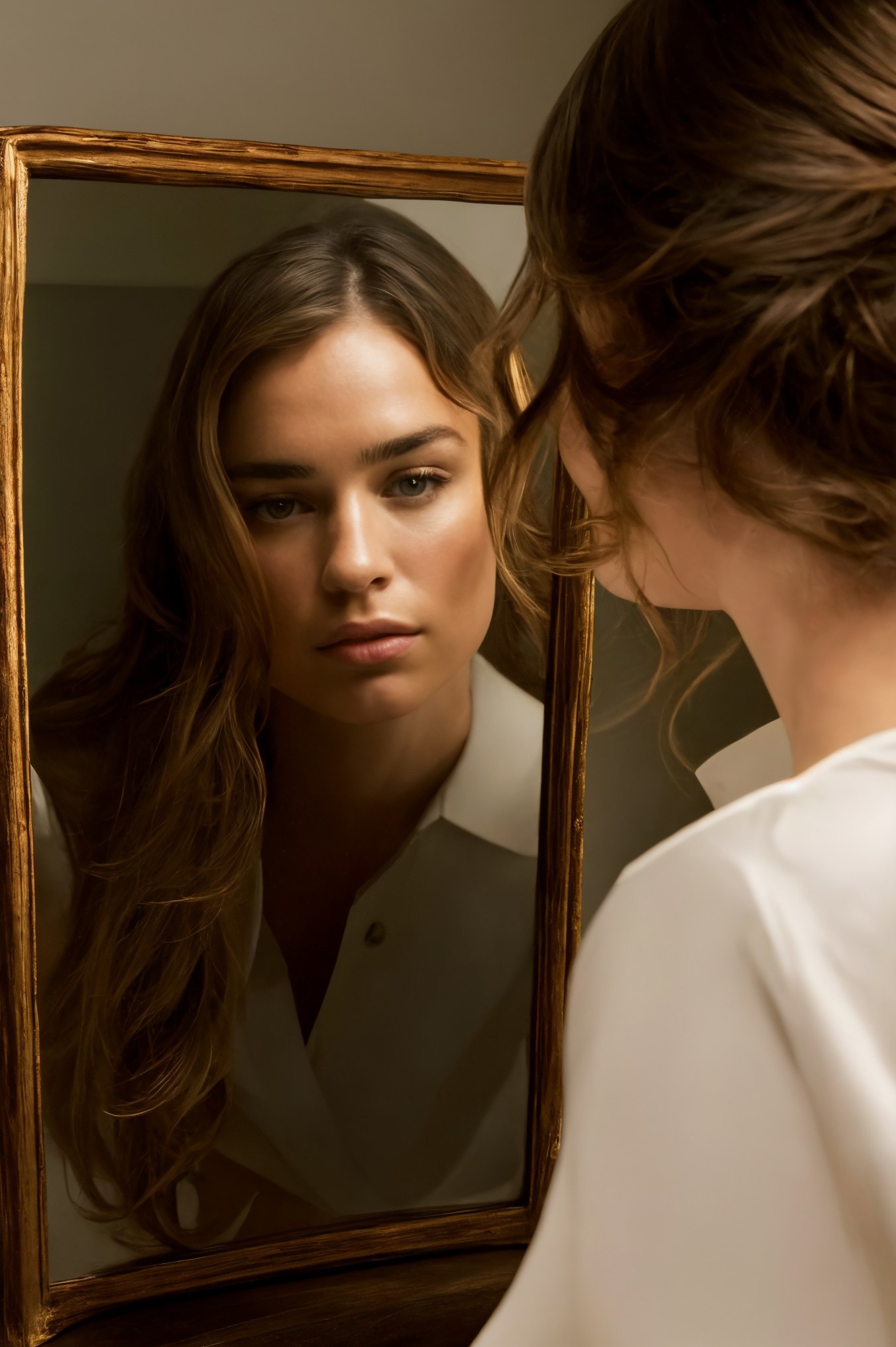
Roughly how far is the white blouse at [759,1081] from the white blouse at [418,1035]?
1.67ft

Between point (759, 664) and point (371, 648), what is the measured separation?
1.22ft

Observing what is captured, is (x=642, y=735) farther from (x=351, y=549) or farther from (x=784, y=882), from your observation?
(x=784, y=882)

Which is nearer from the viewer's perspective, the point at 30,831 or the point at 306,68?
the point at 30,831

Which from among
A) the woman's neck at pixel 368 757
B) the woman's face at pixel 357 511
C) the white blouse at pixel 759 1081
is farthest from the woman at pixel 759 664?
the woman's neck at pixel 368 757

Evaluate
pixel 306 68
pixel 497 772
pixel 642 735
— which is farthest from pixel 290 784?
pixel 306 68

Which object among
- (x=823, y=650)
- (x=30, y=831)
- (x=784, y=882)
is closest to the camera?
(x=784, y=882)

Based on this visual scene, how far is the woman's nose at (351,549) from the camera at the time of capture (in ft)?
3.06

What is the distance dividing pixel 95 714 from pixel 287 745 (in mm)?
149

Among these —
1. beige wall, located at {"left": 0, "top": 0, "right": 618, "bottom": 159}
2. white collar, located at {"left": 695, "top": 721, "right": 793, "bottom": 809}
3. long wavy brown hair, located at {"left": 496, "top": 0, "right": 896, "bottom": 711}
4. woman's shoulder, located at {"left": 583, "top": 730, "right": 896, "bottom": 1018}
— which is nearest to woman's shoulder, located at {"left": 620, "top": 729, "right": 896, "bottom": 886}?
woman's shoulder, located at {"left": 583, "top": 730, "right": 896, "bottom": 1018}

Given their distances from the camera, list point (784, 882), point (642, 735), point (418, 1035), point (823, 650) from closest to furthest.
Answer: point (784, 882), point (823, 650), point (418, 1035), point (642, 735)

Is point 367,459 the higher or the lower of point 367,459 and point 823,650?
the higher

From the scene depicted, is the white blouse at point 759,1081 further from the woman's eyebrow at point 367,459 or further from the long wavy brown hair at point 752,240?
the woman's eyebrow at point 367,459

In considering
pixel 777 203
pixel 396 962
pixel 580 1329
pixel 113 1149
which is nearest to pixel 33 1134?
pixel 113 1149

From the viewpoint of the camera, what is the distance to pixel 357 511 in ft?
3.07
